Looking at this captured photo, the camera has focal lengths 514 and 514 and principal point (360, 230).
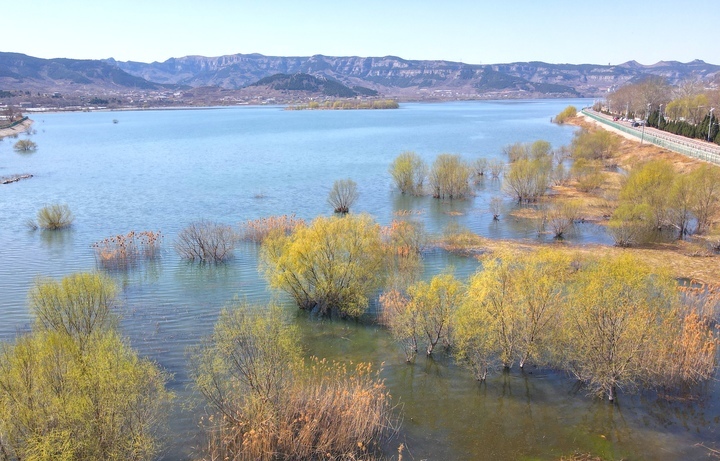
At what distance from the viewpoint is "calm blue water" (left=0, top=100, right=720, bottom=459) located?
17.6 m

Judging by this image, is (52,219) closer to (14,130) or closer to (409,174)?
(409,174)

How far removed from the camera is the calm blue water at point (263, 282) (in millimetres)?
17623

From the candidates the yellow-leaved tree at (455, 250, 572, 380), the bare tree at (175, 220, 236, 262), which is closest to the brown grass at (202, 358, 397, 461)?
the yellow-leaved tree at (455, 250, 572, 380)

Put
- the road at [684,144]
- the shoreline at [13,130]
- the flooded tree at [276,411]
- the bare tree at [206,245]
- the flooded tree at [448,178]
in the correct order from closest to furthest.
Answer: the flooded tree at [276,411]
the bare tree at [206,245]
the flooded tree at [448,178]
the road at [684,144]
the shoreline at [13,130]

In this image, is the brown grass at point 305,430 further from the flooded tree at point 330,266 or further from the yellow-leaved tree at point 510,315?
the flooded tree at point 330,266

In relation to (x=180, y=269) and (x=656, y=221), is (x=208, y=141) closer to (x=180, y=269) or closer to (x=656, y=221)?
(x=180, y=269)

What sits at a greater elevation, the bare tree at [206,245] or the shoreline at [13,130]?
the shoreline at [13,130]

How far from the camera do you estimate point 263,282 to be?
100 feet

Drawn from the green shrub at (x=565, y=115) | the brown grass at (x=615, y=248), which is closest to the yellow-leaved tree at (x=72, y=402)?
the brown grass at (x=615, y=248)

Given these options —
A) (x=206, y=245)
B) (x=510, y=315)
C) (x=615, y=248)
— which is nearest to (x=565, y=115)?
(x=615, y=248)

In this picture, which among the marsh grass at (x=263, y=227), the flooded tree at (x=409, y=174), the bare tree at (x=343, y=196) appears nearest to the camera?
the marsh grass at (x=263, y=227)

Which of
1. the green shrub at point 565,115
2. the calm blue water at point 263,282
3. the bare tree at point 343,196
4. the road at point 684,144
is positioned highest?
the green shrub at point 565,115

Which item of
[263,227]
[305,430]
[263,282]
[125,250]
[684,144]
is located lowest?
[263,282]

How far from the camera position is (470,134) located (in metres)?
116
